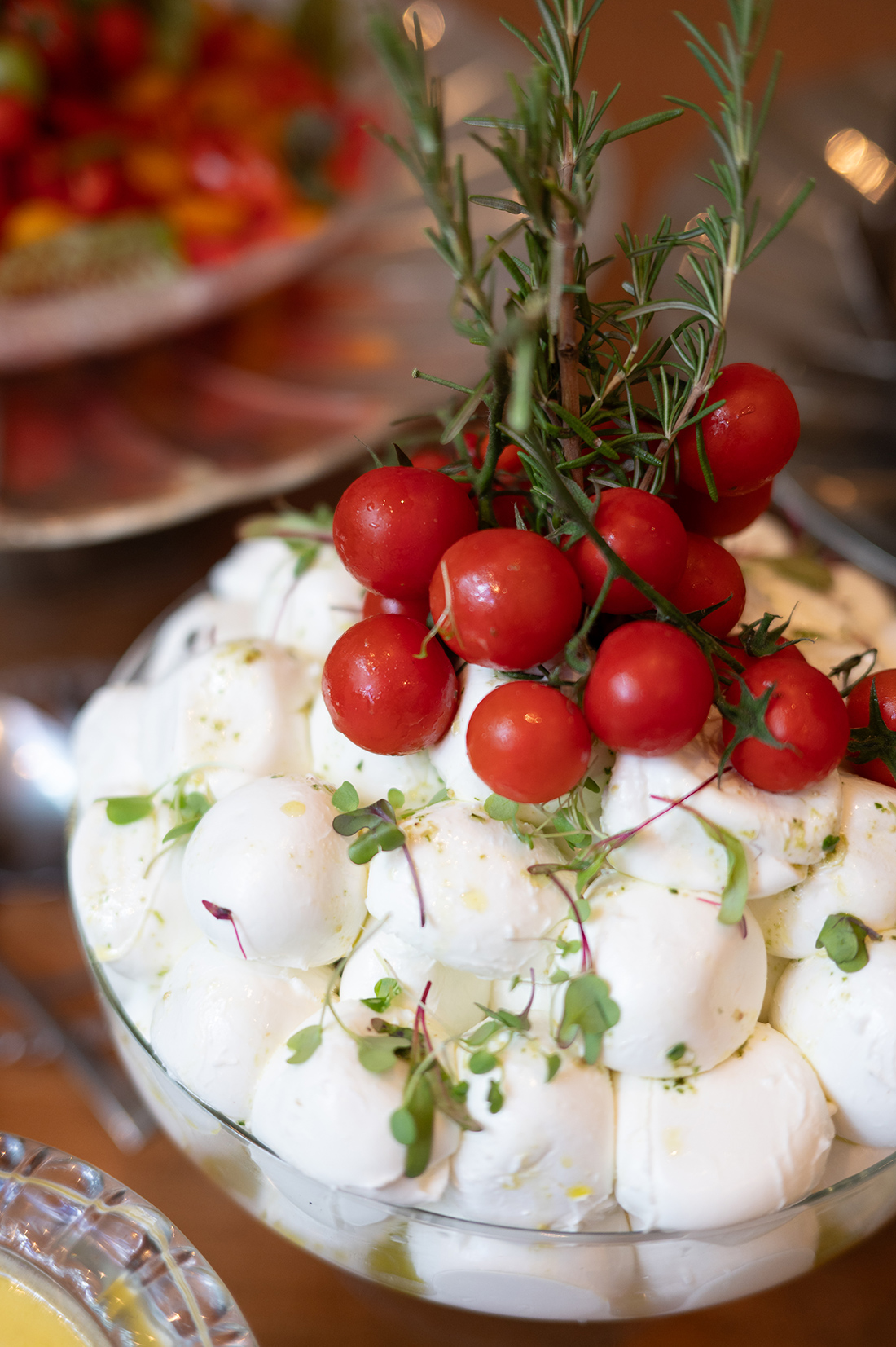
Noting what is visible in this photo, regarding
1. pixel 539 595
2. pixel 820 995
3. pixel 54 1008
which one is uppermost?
pixel 539 595

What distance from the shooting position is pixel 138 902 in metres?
0.62

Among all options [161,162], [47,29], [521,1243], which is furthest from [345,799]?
[47,29]

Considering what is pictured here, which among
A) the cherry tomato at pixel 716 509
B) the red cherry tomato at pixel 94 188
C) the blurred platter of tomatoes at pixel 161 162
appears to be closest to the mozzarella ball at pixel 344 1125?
the cherry tomato at pixel 716 509

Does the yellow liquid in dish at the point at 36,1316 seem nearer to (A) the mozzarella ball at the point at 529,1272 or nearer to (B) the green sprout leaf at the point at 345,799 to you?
(A) the mozzarella ball at the point at 529,1272

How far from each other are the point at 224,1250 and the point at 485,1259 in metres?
0.28

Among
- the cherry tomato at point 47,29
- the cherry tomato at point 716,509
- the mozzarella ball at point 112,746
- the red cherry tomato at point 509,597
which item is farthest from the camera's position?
the cherry tomato at point 47,29

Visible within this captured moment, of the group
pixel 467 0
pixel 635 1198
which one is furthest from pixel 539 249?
pixel 467 0

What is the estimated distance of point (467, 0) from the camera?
2141mm

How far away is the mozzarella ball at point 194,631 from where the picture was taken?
735 mm

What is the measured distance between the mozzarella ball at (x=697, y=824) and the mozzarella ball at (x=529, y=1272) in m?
0.17

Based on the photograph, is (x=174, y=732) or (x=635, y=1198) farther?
(x=174, y=732)

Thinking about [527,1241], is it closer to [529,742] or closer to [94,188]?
[529,742]

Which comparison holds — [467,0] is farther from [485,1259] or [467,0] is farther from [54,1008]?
[485,1259]

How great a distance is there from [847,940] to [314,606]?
1.22 ft
